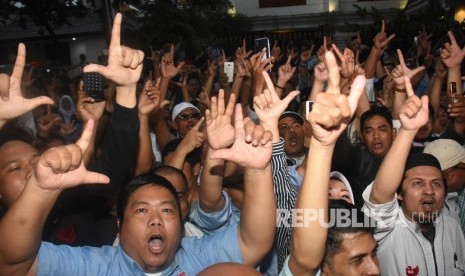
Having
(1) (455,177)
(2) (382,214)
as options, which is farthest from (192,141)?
(1) (455,177)

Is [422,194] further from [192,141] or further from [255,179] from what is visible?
[192,141]

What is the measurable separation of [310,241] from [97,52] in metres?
29.7

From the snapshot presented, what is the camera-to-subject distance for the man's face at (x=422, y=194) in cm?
291

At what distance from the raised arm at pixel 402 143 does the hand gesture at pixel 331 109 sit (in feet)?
2.28

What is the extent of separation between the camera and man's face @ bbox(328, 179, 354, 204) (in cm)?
296

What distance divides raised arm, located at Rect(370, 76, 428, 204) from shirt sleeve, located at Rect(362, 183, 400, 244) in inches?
3.9

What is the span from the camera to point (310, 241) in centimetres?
208

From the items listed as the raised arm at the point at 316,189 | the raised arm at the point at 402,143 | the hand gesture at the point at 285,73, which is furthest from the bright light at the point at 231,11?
the raised arm at the point at 316,189

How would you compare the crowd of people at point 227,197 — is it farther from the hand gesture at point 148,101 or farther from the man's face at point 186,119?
the man's face at point 186,119

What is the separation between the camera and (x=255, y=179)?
2.23 meters

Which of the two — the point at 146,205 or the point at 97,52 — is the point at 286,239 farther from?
the point at 97,52

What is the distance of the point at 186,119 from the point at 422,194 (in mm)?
2629

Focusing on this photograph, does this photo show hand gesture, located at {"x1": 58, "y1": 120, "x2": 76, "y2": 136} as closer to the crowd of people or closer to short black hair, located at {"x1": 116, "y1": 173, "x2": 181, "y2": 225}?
the crowd of people

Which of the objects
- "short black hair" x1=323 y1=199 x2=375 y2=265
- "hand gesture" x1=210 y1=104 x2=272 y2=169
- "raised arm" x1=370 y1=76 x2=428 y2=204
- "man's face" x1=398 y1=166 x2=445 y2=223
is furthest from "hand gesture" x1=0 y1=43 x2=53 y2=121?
"man's face" x1=398 y1=166 x2=445 y2=223
